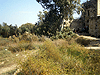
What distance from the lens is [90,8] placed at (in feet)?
70.1

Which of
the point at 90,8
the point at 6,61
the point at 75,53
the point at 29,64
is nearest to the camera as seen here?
the point at 29,64

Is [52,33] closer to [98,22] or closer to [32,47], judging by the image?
[32,47]

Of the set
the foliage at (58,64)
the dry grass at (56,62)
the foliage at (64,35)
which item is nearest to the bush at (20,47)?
the dry grass at (56,62)

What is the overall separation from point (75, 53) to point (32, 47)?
160 inches

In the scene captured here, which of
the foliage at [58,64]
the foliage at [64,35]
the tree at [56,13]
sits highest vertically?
the tree at [56,13]

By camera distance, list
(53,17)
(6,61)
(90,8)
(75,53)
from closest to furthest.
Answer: (75,53), (6,61), (53,17), (90,8)

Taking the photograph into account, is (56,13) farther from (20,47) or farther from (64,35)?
(20,47)

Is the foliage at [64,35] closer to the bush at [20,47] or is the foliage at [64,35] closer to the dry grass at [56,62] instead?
the bush at [20,47]

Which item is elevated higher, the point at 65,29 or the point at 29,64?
the point at 65,29

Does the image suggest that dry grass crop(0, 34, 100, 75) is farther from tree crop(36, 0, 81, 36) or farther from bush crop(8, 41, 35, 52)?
tree crop(36, 0, 81, 36)

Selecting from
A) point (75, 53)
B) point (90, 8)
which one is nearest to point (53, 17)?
point (75, 53)

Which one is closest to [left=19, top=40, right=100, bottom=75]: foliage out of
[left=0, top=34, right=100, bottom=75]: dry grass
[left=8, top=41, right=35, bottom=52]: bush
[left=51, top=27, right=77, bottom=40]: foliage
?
[left=0, top=34, right=100, bottom=75]: dry grass

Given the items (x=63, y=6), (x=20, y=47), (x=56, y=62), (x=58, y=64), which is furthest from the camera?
(x=63, y=6)

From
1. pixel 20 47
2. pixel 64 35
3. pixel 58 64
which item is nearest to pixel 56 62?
pixel 58 64
